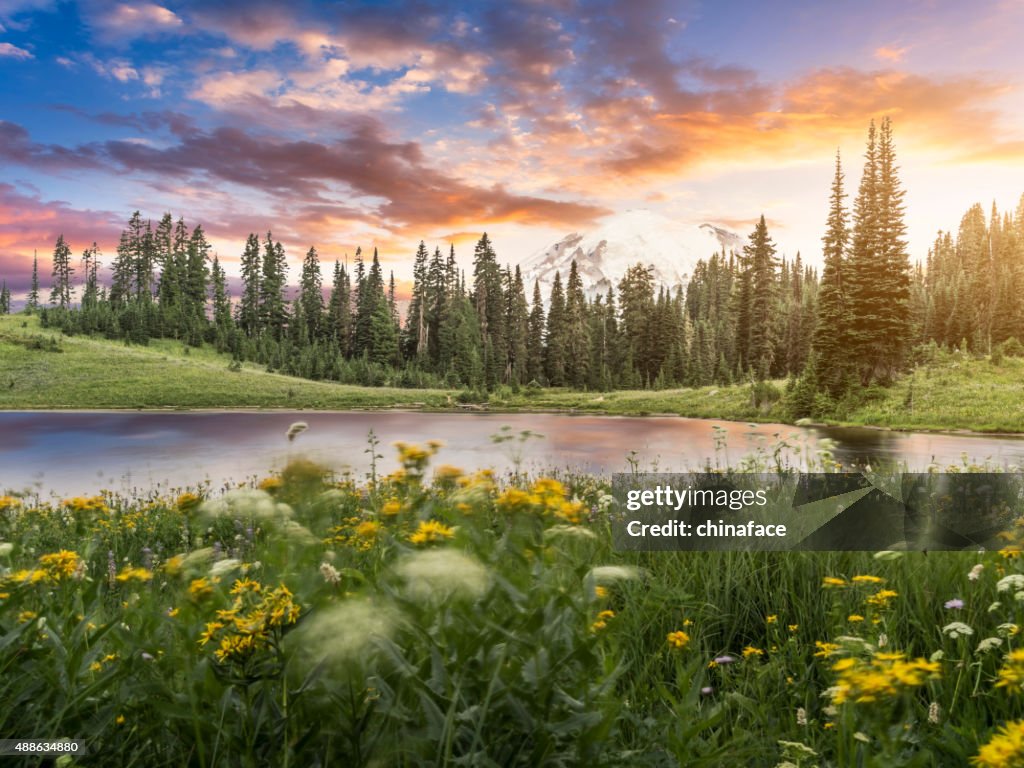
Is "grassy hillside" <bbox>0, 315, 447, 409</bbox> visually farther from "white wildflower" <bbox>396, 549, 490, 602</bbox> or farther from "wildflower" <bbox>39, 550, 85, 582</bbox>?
"white wildflower" <bbox>396, 549, 490, 602</bbox>

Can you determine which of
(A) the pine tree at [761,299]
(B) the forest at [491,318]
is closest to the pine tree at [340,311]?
(B) the forest at [491,318]

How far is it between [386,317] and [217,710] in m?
68.4

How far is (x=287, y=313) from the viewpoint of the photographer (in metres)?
72.0

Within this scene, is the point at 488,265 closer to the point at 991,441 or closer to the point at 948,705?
the point at 991,441

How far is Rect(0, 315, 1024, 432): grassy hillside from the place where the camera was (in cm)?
3139

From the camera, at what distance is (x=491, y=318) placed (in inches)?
2753

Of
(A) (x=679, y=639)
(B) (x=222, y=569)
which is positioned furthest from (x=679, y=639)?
(B) (x=222, y=569)

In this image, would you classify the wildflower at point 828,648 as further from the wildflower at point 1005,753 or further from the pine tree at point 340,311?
the pine tree at point 340,311

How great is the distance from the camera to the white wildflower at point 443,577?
1402mm

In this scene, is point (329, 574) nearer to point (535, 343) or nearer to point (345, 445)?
point (345, 445)

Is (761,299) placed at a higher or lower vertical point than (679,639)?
higher

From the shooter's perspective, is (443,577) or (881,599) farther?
(881,599)

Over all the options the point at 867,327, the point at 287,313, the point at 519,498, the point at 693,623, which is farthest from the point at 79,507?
the point at 287,313

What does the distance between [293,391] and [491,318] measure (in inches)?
1259
